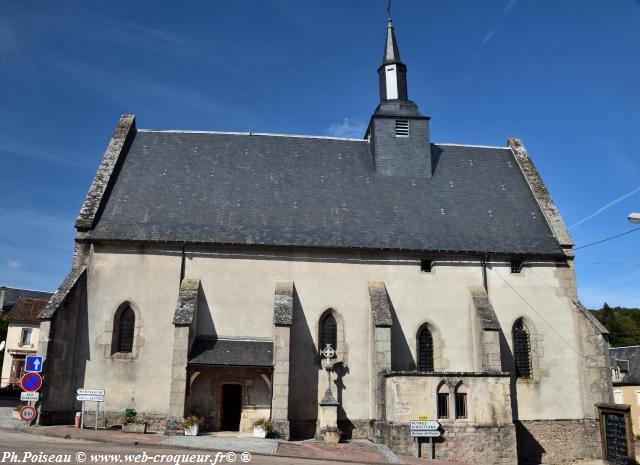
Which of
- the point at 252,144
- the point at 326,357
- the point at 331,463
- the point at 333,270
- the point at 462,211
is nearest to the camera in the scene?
the point at 331,463

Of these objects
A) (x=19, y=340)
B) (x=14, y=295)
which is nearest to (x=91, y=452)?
(x=19, y=340)

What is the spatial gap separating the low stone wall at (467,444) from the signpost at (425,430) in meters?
0.15

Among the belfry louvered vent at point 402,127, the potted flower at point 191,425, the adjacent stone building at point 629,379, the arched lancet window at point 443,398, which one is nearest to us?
the potted flower at point 191,425

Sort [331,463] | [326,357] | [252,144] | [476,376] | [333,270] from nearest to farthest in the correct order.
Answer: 1. [331,463]
2. [476,376]
3. [326,357]
4. [333,270]
5. [252,144]

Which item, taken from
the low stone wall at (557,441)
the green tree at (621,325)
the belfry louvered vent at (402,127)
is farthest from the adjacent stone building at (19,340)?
the green tree at (621,325)

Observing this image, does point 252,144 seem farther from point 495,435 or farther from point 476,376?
point 495,435

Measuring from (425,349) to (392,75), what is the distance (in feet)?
43.8

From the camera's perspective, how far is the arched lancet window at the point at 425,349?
20.6 metres

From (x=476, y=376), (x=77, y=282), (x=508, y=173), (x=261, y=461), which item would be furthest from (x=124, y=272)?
(x=508, y=173)

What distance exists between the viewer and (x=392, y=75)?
26.7 meters

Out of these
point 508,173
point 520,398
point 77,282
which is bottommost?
point 520,398

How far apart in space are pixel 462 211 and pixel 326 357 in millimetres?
8686

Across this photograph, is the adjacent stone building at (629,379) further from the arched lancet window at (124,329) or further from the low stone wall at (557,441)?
the arched lancet window at (124,329)

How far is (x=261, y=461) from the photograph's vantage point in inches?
534
